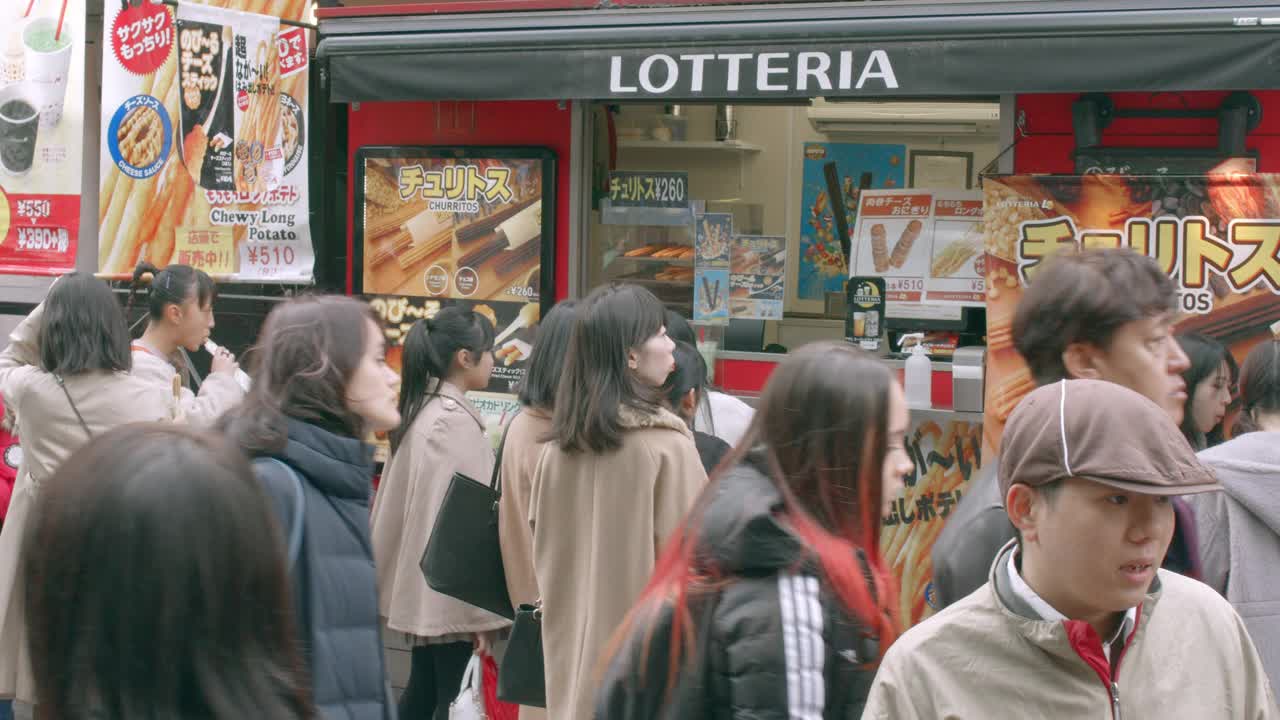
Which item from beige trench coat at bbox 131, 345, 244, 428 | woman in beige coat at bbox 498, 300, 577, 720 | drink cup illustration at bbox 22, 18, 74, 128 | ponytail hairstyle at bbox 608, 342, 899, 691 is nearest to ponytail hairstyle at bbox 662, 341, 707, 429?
woman in beige coat at bbox 498, 300, 577, 720

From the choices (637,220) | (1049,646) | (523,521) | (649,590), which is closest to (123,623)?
(649,590)

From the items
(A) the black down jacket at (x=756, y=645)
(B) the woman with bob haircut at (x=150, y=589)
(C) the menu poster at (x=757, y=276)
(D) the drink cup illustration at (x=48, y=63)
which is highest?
(D) the drink cup illustration at (x=48, y=63)

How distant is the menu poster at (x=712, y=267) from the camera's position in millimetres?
7352

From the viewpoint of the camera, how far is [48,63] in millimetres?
8594

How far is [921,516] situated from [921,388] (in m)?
0.64

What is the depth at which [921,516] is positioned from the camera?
21.7ft

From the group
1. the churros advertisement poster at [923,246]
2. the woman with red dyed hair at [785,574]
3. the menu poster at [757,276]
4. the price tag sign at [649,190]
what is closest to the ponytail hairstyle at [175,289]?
the price tag sign at [649,190]

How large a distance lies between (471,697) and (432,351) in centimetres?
A: 124

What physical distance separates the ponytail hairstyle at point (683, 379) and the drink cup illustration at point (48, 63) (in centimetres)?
574

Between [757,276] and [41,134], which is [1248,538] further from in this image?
[41,134]

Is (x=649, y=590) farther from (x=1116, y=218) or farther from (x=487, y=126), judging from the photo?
(x=487, y=126)

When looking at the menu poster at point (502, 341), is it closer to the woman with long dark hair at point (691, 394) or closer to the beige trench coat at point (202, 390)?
the beige trench coat at point (202, 390)

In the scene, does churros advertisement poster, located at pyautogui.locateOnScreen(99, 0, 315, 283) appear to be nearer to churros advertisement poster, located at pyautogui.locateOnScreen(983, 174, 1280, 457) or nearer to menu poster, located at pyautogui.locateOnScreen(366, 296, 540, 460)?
menu poster, located at pyautogui.locateOnScreen(366, 296, 540, 460)

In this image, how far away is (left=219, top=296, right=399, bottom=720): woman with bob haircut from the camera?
2754 mm
